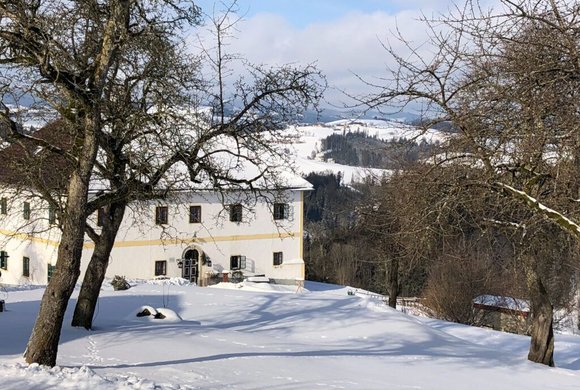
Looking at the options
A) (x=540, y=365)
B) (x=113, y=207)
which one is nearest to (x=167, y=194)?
(x=113, y=207)

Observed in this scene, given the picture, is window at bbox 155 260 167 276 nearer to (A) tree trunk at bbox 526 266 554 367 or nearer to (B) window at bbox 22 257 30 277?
(B) window at bbox 22 257 30 277

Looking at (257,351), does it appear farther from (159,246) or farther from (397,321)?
(159,246)

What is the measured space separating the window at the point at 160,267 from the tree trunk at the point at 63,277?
91.8 ft

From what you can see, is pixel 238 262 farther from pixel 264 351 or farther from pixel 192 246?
pixel 264 351

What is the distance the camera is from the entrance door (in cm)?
3652

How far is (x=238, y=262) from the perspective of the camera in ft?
125

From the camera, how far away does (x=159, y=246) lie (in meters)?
35.5

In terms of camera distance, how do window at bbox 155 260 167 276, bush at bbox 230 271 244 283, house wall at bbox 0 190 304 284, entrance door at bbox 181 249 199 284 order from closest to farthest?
house wall at bbox 0 190 304 284
window at bbox 155 260 167 276
entrance door at bbox 181 249 199 284
bush at bbox 230 271 244 283

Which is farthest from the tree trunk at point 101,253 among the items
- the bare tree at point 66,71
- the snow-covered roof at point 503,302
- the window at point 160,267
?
the window at point 160,267

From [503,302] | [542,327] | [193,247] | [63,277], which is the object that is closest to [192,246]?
[193,247]

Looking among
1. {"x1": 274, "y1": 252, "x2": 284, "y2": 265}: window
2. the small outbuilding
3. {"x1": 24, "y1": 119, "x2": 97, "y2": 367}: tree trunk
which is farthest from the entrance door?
{"x1": 24, "y1": 119, "x2": 97, "y2": 367}: tree trunk

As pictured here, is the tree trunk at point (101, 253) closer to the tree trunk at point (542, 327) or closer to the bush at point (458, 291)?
the tree trunk at point (542, 327)

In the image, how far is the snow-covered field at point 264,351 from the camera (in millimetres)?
8203

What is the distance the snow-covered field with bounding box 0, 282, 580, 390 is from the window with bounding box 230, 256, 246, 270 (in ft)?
64.6
